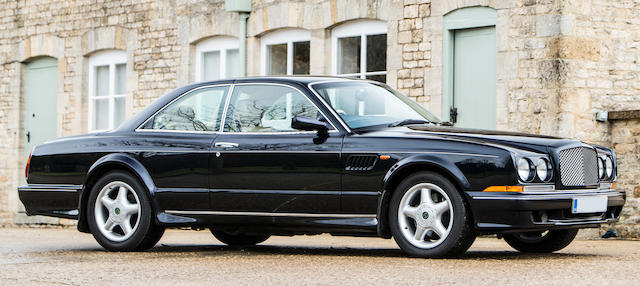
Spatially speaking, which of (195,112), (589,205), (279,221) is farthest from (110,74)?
(589,205)

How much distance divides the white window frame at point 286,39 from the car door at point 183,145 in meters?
7.39

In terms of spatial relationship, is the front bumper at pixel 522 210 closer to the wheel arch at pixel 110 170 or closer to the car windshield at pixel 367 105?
the car windshield at pixel 367 105

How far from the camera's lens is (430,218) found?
26.4ft

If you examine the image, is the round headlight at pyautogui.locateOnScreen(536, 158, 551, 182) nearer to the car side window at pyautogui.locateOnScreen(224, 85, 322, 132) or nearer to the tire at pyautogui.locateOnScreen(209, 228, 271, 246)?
the car side window at pyautogui.locateOnScreen(224, 85, 322, 132)

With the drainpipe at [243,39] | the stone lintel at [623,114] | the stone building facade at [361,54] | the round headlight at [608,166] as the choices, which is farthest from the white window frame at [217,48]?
the round headlight at [608,166]

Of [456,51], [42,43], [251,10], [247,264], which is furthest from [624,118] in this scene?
[42,43]

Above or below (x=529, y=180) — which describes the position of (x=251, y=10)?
above

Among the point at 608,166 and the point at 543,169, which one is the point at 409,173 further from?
A: the point at 608,166

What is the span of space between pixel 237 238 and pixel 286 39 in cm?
739

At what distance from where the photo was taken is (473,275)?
700cm

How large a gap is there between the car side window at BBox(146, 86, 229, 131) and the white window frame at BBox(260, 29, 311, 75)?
24.1 ft

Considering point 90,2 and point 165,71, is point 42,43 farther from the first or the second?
point 165,71

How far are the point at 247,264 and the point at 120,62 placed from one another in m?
12.6

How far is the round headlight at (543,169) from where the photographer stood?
7.96 metres
